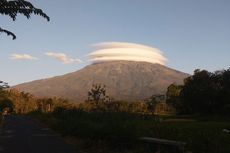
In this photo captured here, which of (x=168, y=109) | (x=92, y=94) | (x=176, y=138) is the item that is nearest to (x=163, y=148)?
(x=176, y=138)

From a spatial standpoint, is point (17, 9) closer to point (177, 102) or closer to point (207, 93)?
point (207, 93)

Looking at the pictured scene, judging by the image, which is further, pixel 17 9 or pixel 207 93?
pixel 207 93

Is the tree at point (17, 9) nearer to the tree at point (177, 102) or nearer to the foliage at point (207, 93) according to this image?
the foliage at point (207, 93)

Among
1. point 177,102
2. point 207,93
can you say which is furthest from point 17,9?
point 177,102

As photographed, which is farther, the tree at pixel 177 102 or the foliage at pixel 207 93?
the tree at pixel 177 102

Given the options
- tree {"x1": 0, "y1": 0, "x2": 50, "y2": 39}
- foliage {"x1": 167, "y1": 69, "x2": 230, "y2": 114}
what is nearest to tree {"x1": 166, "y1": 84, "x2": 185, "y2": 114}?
foliage {"x1": 167, "y1": 69, "x2": 230, "y2": 114}

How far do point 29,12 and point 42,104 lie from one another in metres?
128

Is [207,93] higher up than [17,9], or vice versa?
[207,93]

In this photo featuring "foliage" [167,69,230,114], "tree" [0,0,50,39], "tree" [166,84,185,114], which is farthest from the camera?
"tree" [166,84,185,114]

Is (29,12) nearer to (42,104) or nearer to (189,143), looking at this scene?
(189,143)

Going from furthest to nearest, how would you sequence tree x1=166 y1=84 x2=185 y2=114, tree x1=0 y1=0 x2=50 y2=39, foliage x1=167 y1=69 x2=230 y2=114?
tree x1=166 y1=84 x2=185 y2=114
foliage x1=167 y1=69 x2=230 y2=114
tree x1=0 y1=0 x2=50 y2=39

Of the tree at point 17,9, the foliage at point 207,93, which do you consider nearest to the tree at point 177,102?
the foliage at point 207,93

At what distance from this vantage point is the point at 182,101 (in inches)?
4085

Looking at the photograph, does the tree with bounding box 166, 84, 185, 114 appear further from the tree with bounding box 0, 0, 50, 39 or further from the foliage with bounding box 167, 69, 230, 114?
the tree with bounding box 0, 0, 50, 39
